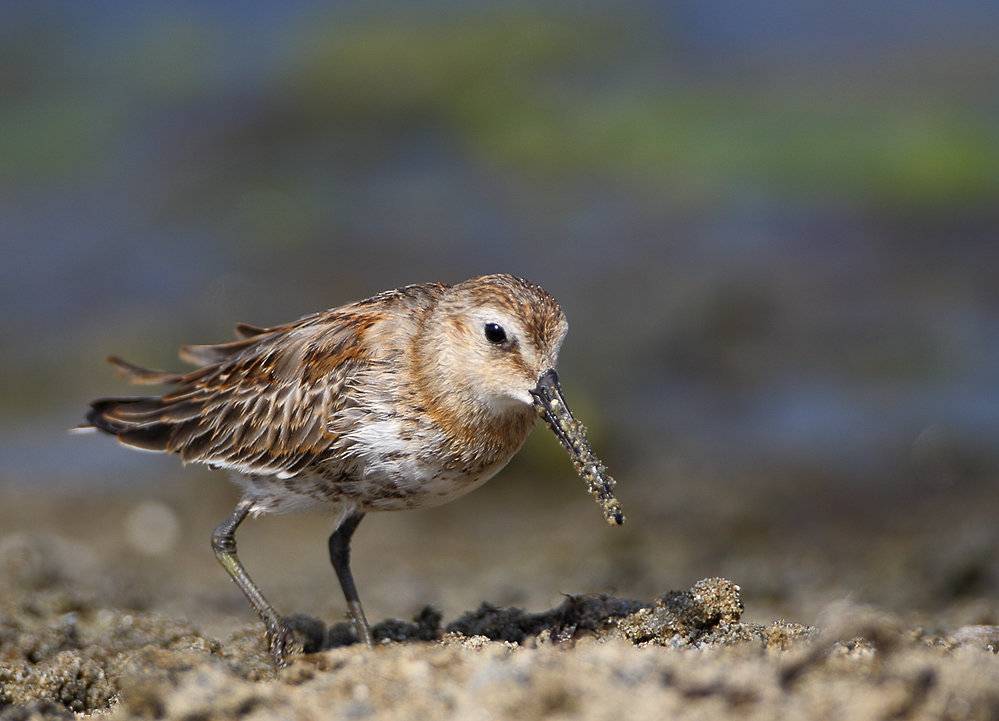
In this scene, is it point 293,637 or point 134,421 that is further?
point 134,421

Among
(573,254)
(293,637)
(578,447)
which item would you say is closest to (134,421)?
(293,637)

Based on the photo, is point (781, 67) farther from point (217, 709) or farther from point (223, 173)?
point (217, 709)

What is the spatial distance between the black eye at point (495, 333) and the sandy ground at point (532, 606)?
4.47 feet

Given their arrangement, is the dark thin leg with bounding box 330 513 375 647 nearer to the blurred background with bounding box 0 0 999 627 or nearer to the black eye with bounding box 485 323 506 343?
the blurred background with bounding box 0 0 999 627

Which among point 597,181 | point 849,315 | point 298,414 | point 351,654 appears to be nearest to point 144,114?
point 597,181

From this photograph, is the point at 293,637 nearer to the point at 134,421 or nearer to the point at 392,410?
the point at 392,410

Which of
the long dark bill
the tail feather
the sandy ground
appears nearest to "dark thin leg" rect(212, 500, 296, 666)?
the sandy ground

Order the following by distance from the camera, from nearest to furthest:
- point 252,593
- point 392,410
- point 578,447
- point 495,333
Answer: point 578,447, point 495,333, point 392,410, point 252,593

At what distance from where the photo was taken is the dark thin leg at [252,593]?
5270 mm

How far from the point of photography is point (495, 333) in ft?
17.1

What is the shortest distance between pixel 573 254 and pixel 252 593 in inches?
356

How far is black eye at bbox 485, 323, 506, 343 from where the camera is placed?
17.0 feet

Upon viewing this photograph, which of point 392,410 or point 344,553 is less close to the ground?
point 392,410

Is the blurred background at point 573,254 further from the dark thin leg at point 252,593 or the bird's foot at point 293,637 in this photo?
the bird's foot at point 293,637
